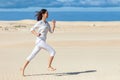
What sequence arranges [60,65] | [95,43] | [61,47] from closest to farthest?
[60,65] < [61,47] < [95,43]

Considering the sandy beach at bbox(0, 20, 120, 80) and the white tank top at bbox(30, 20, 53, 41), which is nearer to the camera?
the white tank top at bbox(30, 20, 53, 41)

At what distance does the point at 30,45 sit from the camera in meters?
19.4

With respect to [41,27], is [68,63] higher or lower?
lower

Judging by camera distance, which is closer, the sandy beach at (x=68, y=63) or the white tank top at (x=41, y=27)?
the white tank top at (x=41, y=27)

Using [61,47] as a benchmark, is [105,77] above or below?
above

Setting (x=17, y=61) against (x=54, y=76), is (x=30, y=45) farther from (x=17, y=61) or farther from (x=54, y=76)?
(x=54, y=76)

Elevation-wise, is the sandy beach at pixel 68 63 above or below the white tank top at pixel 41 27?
below

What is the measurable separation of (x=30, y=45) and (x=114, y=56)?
17.3 feet

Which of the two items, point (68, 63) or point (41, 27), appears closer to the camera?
point (41, 27)

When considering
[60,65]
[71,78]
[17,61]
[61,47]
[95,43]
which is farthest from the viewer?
[95,43]

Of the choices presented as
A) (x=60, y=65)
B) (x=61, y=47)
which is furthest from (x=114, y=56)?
(x=61, y=47)

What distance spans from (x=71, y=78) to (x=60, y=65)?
220 centimetres

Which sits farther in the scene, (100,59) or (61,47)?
(61,47)

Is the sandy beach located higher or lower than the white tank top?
lower
